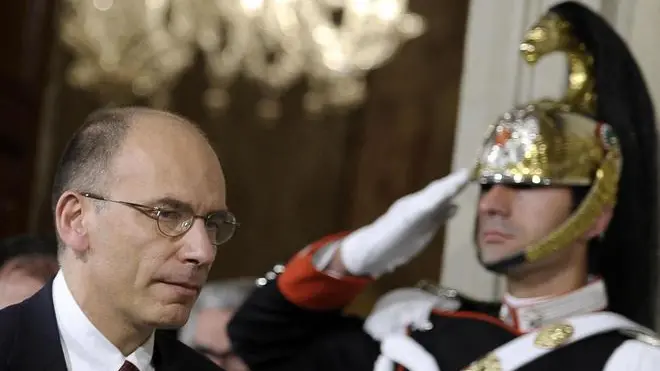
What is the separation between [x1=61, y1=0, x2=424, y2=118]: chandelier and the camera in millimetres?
3246

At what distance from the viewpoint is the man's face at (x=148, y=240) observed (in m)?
1.08

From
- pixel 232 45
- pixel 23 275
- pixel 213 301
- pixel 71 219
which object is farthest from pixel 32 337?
pixel 232 45

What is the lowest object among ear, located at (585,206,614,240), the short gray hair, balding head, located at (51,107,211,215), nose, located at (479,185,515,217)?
the short gray hair

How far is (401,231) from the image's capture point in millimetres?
1603

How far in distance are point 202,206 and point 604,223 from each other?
69 centimetres

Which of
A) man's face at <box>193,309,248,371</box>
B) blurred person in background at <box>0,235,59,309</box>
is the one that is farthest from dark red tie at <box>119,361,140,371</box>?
man's face at <box>193,309,248,371</box>

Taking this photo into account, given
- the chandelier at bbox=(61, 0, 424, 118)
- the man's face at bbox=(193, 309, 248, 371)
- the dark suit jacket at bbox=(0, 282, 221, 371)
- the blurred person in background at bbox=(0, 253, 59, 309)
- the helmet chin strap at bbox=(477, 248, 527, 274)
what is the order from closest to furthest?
the dark suit jacket at bbox=(0, 282, 221, 371) → the blurred person in background at bbox=(0, 253, 59, 309) → the helmet chin strap at bbox=(477, 248, 527, 274) → the man's face at bbox=(193, 309, 248, 371) → the chandelier at bbox=(61, 0, 424, 118)

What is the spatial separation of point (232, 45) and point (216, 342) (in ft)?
5.36

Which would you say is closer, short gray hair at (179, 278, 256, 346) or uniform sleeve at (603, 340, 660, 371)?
uniform sleeve at (603, 340, 660, 371)

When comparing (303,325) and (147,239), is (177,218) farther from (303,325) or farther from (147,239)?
(303,325)

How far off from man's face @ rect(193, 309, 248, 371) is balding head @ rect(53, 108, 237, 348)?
0.87 metres

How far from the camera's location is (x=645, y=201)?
5.28ft

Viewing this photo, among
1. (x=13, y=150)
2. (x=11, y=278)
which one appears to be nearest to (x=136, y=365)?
(x=11, y=278)

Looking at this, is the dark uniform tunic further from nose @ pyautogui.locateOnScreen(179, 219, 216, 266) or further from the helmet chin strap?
nose @ pyautogui.locateOnScreen(179, 219, 216, 266)
